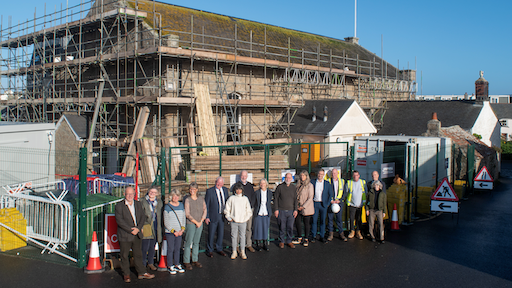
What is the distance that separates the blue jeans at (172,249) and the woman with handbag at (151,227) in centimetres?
31

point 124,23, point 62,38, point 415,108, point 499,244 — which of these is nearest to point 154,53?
point 124,23

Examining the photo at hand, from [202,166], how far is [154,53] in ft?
22.1

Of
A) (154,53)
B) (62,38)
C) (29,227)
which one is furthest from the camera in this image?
(62,38)

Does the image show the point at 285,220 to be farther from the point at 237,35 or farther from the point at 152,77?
the point at 237,35

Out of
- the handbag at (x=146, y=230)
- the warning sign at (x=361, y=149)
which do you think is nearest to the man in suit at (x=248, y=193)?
the handbag at (x=146, y=230)

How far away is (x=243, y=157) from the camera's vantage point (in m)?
15.3

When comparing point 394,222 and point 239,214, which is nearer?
point 239,214

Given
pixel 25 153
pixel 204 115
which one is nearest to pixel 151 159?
pixel 204 115

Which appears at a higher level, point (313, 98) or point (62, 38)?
point (62, 38)

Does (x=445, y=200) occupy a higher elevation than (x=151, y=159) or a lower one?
lower

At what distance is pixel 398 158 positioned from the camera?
557 inches

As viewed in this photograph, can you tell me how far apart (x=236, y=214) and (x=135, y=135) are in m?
10.4

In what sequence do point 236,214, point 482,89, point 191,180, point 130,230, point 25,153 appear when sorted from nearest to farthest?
point 130,230 < point 236,214 < point 25,153 < point 191,180 < point 482,89

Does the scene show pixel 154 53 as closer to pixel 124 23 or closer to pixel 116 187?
pixel 124 23
